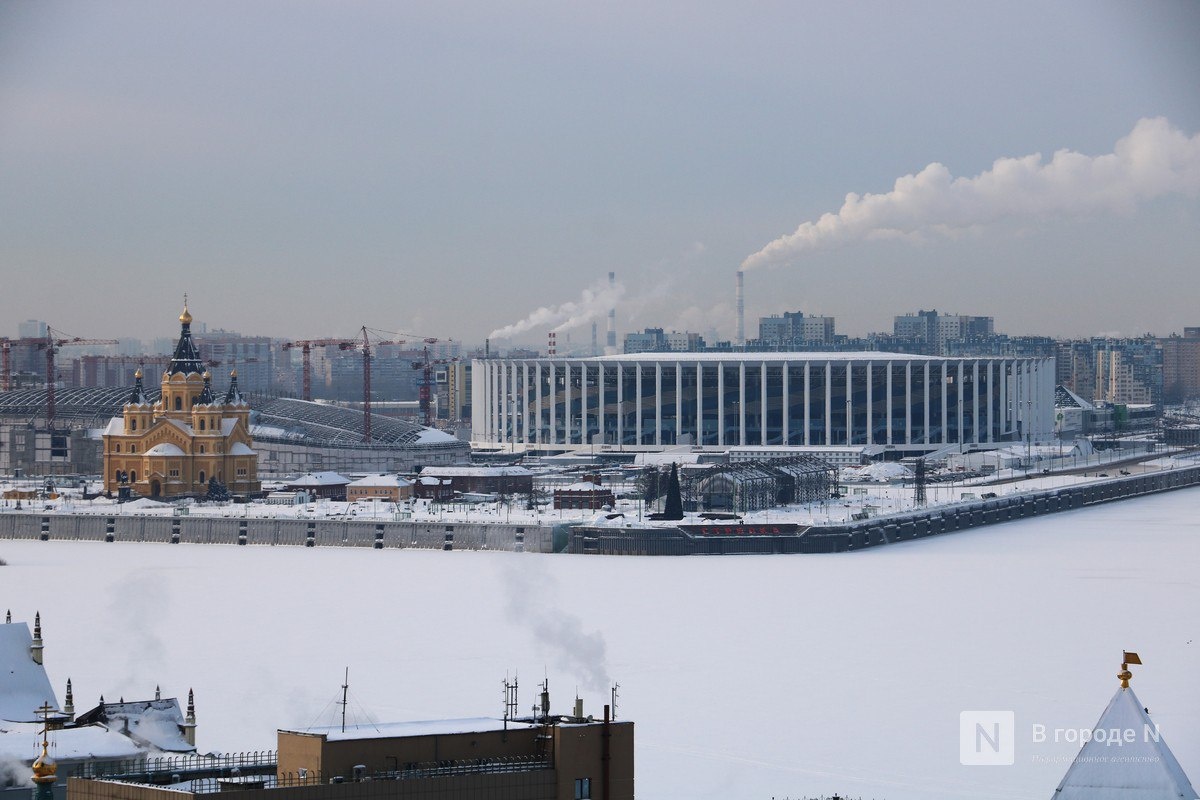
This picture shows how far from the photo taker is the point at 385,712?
84.8 feet

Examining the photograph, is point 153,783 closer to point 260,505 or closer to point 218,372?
point 260,505

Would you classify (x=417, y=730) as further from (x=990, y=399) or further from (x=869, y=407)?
(x=990, y=399)

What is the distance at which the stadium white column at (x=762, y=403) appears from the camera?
80188mm

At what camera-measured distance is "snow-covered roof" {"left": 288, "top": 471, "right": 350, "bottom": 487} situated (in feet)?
217

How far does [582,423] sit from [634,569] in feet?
112

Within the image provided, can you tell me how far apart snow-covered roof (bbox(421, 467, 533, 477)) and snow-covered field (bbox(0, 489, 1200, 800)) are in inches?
633

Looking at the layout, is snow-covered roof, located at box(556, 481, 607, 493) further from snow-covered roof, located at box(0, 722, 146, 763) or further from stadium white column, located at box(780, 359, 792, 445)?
snow-covered roof, located at box(0, 722, 146, 763)

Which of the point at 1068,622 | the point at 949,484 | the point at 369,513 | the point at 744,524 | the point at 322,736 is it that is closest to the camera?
the point at 322,736

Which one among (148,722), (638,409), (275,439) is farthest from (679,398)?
(148,722)

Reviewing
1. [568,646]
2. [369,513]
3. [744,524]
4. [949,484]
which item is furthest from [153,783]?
[949,484]

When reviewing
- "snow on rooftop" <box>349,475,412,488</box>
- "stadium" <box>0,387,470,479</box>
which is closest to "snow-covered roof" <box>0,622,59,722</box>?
"snow on rooftop" <box>349,475,412,488</box>

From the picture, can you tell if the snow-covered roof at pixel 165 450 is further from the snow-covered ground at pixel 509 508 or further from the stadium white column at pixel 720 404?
the stadium white column at pixel 720 404

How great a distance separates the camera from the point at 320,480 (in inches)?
2618

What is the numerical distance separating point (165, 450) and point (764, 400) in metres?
24.0
